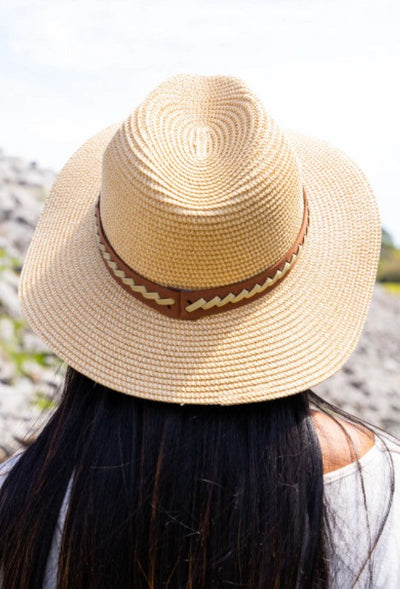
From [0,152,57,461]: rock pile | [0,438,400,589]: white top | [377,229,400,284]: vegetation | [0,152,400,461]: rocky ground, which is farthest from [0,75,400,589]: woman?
[377,229,400,284]: vegetation

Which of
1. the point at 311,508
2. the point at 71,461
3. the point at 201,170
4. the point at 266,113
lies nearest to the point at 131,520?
the point at 71,461

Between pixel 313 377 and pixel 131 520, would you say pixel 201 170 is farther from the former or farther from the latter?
pixel 131 520

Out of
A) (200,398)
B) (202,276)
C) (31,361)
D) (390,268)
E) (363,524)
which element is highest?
(202,276)

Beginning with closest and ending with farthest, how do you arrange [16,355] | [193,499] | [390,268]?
[193,499], [16,355], [390,268]

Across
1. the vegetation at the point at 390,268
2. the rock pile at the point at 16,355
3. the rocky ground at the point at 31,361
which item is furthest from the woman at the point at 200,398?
the vegetation at the point at 390,268

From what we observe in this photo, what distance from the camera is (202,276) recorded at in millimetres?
1156

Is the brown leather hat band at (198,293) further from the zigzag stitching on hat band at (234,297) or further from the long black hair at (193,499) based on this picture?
the long black hair at (193,499)

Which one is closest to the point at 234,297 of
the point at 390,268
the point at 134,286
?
the point at 134,286

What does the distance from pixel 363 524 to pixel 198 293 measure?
46 cm

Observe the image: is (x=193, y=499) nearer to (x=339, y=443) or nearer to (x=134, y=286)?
(x=339, y=443)

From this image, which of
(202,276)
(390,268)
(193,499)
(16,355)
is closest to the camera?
(193,499)

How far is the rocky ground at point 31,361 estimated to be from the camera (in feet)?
15.4

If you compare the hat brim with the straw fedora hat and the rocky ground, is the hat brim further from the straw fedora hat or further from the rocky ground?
the rocky ground

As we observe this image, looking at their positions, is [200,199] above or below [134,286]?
above
